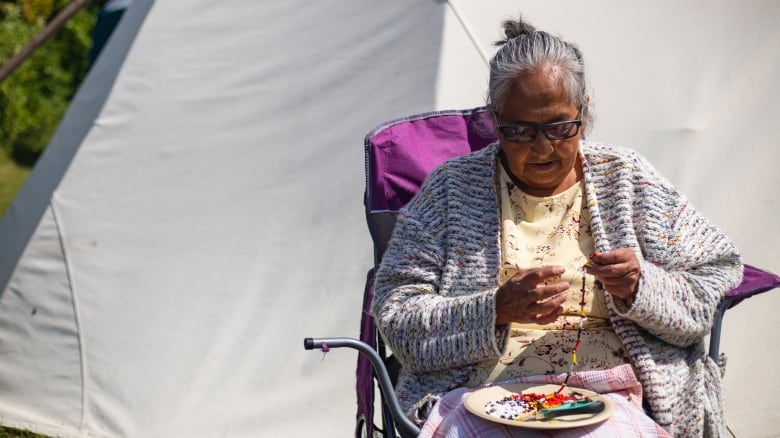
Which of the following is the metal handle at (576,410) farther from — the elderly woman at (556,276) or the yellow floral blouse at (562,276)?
the yellow floral blouse at (562,276)

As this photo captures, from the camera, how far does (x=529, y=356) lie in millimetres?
2869

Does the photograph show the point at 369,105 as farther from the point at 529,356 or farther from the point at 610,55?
the point at 529,356

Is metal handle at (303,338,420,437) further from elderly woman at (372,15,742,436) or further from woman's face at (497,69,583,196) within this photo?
woman's face at (497,69,583,196)

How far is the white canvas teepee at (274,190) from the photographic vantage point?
4234 millimetres

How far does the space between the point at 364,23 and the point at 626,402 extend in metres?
2.32

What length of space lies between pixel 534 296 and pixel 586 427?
36 centimetres

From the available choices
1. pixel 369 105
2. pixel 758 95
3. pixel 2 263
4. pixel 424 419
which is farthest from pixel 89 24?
pixel 424 419

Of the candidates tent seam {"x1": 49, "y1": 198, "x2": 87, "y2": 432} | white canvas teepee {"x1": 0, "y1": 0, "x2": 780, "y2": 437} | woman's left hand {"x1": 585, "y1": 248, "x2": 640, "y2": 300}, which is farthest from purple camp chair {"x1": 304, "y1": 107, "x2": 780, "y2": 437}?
tent seam {"x1": 49, "y1": 198, "x2": 87, "y2": 432}

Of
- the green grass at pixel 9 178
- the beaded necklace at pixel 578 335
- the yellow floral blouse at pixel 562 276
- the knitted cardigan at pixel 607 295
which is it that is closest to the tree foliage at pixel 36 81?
the green grass at pixel 9 178

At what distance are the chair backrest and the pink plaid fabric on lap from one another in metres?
0.71

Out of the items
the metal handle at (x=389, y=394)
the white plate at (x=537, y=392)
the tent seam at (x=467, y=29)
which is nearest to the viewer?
the white plate at (x=537, y=392)

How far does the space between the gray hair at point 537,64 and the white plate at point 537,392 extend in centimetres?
80

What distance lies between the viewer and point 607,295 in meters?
2.90

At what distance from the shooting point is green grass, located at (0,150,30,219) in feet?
30.7
